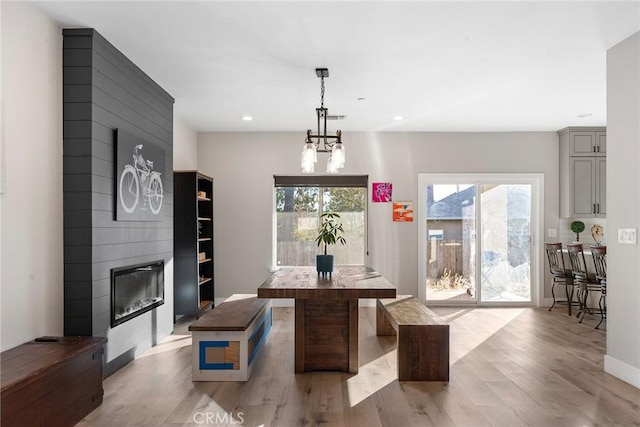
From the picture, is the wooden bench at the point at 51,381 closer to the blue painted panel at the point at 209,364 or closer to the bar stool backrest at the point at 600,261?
the blue painted panel at the point at 209,364

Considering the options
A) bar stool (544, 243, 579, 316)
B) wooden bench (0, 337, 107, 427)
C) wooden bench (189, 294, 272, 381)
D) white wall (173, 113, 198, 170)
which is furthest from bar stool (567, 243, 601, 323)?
wooden bench (0, 337, 107, 427)

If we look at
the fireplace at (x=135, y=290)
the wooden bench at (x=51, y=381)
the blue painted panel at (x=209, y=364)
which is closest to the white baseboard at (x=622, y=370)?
the blue painted panel at (x=209, y=364)

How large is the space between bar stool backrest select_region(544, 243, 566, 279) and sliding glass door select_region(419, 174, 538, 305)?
340mm

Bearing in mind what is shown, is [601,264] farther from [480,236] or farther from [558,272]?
[480,236]

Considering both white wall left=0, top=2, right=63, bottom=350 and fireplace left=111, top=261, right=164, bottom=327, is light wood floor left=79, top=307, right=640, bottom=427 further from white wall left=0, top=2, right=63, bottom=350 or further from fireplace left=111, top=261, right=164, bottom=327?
white wall left=0, top=2, right=63, bottom=350

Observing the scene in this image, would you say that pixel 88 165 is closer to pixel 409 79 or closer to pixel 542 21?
pixel 409 79

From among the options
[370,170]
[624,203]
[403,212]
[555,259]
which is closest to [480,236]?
[555,259]

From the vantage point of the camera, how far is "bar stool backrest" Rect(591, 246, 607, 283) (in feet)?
15.8

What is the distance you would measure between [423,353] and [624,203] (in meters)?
1.91

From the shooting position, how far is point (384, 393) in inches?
121

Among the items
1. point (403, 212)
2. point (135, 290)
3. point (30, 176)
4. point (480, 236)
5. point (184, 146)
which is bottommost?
point (135, 290)

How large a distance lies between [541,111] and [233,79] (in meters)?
3.68

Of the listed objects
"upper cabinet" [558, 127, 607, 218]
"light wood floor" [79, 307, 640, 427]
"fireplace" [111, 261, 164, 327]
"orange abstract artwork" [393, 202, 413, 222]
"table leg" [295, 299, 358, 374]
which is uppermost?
"upper cabinet" [558, 127, 607, 218]

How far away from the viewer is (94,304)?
311 centimetres
